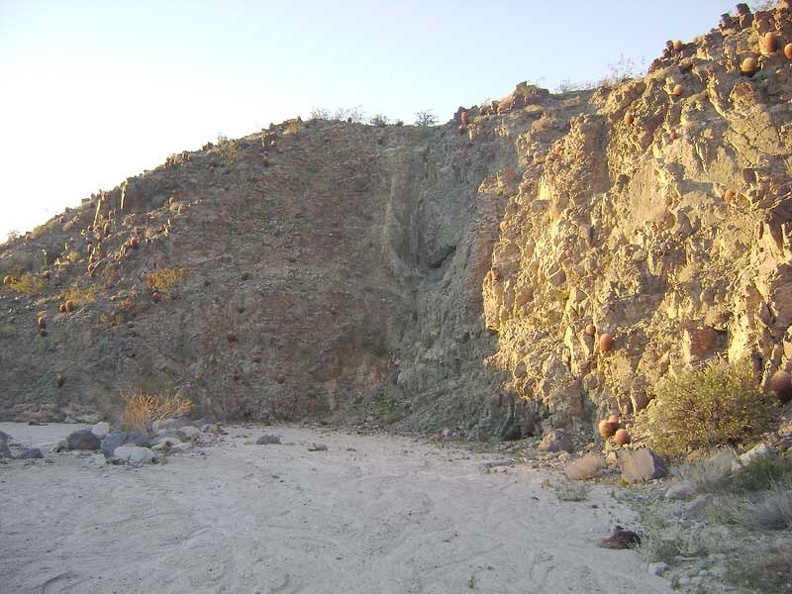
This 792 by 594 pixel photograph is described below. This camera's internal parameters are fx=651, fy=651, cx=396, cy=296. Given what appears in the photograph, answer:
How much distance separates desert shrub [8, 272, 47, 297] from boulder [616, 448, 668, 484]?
16596 mm

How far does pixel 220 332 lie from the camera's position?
53.2ft

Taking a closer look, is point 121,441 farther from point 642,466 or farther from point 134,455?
point 642,466

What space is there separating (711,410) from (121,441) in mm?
8043

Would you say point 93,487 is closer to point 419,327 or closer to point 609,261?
point 609,261

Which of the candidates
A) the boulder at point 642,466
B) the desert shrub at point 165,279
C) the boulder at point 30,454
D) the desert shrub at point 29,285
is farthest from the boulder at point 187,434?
the desert shrub at point 29,285

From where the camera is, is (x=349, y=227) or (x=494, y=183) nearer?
(x=494, y=183)

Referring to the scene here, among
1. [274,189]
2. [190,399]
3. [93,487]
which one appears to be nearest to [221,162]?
[274,189]

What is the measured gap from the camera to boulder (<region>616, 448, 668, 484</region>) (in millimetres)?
7375

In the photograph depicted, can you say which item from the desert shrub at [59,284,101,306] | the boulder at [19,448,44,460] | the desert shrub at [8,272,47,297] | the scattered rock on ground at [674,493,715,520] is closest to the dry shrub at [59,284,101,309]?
the desert shrub at [59,284,101,306]

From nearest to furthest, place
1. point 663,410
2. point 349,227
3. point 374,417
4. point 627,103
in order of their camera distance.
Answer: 1. point 663,410
2. point 627,103
3. point 374,417
4. point 349,227

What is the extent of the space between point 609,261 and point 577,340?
150 cm

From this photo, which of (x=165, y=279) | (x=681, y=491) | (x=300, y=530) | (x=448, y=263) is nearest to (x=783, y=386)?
(x=681, y=491)

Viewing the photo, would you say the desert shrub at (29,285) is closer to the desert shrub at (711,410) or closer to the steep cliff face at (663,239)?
the steep cliff face at (663,239)

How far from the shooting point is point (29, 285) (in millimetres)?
18281
